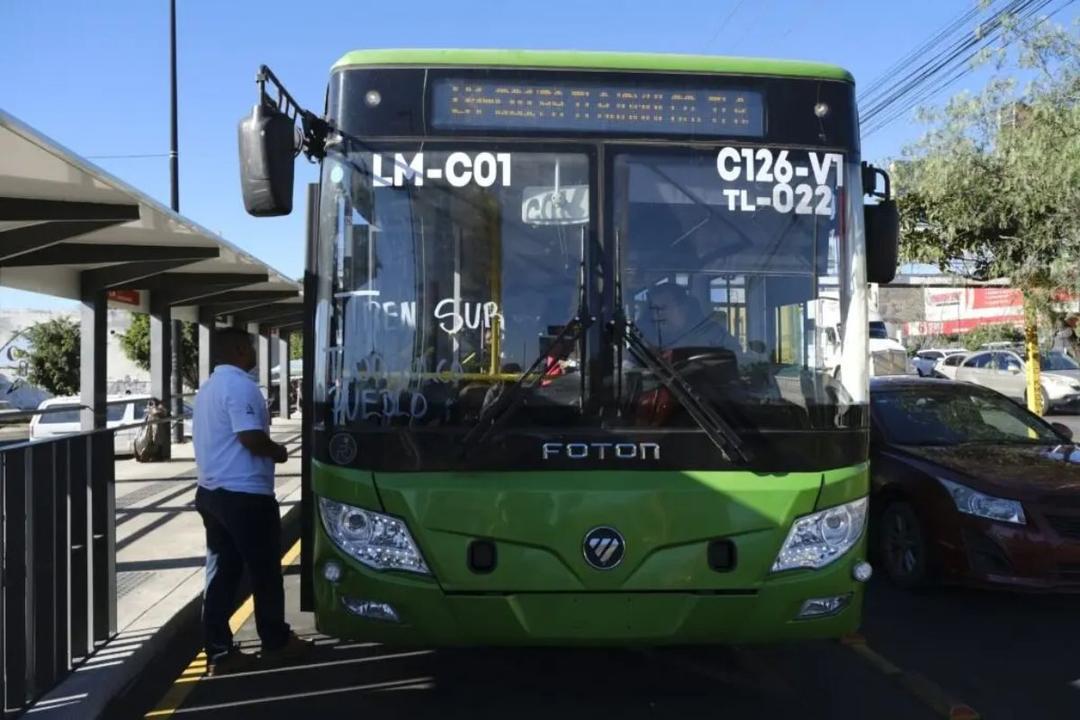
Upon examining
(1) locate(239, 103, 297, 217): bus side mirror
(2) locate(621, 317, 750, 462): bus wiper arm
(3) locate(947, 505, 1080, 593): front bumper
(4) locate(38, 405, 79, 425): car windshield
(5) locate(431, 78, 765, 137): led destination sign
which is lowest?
(3) locate(947, 505, 1080, 593): front bumper

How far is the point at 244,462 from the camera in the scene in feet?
17.7

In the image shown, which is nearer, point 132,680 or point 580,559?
point 580,559

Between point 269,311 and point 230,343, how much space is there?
15.4 meters

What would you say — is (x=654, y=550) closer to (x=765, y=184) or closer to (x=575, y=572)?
(x=575, y=572)

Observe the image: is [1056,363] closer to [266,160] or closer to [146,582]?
[146,582]

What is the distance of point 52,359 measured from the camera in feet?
138

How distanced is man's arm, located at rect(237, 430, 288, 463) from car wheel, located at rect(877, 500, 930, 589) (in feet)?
14.8

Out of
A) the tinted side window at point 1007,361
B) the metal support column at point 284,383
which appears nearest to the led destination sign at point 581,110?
the metal support column at point 284,383

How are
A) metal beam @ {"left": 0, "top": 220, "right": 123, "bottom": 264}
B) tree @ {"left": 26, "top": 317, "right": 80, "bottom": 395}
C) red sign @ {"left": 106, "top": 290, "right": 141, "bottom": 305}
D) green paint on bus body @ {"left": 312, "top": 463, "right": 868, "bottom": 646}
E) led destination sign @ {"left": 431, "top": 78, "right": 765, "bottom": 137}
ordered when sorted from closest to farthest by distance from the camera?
green paint on bus body @ {"left": 312, "top": 463, "right": 868, "bottom": 646}, led destination sign @ {"left": 431, "top": 78, "right": 765, "bottom": 137}, metal beam @ {"left": 0, "top": 220, "right": 123, "bottom": 264}, red sign @ {"left": 106, "top": 290, "right": 141, "bottom": 305}, tree @ {"left": 26, "top": 317, "right": 80, "bottom": 395}

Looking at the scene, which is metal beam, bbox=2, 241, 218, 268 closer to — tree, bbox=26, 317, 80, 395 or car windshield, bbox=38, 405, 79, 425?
car windshield, bbox=38, 405, 79, 425

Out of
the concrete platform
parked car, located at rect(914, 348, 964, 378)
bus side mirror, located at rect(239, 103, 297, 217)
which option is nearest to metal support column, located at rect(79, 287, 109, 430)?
the concrete platform

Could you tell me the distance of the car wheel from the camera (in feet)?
23.7

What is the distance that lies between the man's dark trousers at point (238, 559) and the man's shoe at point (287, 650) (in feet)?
0.09

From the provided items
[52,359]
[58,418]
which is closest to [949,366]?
[58,418]
